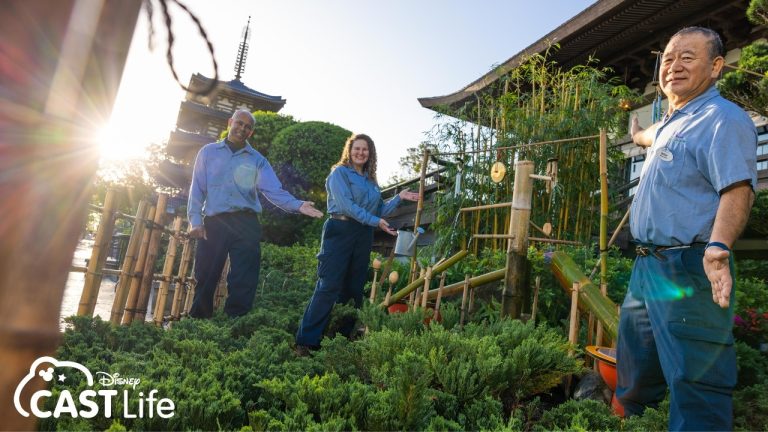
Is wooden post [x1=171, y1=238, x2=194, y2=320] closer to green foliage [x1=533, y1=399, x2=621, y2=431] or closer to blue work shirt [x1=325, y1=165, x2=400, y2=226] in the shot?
blue work shirt [x1=325, y1=165, x2=400, y2=226]

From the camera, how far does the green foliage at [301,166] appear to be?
504 inches

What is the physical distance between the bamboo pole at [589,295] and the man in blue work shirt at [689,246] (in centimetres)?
90

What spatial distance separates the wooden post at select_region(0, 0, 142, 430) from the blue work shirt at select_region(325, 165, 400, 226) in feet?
10.7

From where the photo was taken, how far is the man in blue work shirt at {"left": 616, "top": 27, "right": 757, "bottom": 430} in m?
1.61

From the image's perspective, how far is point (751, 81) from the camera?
203 inches

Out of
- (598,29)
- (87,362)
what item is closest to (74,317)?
(87,362)

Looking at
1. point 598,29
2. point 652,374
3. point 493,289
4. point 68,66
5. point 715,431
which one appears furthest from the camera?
point 598,29

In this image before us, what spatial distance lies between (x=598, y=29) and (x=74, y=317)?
→ 7.91 metres

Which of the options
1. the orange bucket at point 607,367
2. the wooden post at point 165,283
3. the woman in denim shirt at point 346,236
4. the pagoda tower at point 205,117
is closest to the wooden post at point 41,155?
the orange bucket at point 607,367

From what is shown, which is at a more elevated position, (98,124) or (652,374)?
(98,124)

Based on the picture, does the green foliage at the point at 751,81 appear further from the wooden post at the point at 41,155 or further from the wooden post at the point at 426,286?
the wooden post at the point at 41,155

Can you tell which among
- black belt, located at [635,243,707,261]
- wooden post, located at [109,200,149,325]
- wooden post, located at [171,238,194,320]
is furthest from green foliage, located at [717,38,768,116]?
wooden post, located at [171,238,194,320]

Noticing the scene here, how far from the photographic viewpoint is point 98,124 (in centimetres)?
55

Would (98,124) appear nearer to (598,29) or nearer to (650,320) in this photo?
(650,320)
